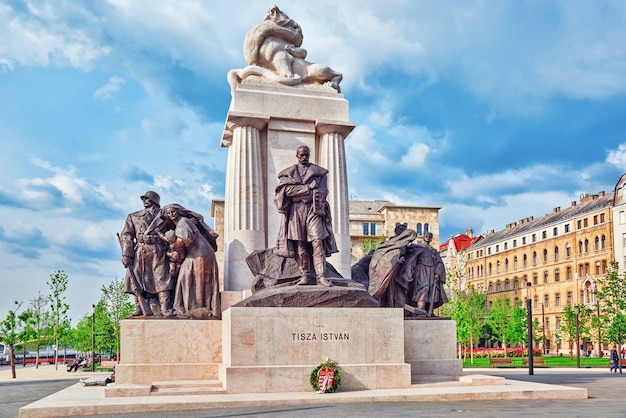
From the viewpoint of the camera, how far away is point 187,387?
15.2 metres

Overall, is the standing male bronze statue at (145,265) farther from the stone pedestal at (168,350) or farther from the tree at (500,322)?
the tree at (500,322)

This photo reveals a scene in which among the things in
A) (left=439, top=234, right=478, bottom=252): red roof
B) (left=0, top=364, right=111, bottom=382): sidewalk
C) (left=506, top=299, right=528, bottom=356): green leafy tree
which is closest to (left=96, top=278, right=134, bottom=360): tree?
(left=0, top=364, right=111, bottom=382): sidewalk

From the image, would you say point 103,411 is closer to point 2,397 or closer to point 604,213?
point 2,397

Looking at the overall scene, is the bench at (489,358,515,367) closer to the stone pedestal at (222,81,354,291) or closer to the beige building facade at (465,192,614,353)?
the stone pedestal at (222,81,354,291)

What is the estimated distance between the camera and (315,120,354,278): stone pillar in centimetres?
2011

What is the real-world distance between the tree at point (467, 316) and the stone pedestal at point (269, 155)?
29129 mm

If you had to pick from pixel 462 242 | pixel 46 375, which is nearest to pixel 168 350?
pixel 46 375

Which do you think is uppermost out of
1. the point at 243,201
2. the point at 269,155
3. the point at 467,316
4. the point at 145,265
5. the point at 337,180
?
the point at 269,155

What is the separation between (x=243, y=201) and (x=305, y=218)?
3774 millimetres

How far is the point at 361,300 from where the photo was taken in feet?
53.1

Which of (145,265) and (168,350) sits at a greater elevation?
(145,265)

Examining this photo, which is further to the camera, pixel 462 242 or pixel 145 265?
pixel 462 242

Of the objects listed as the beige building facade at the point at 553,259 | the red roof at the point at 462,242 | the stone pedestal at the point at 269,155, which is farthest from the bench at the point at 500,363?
the red roof at the point at 462,242

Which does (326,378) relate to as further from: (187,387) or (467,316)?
(467,316)
